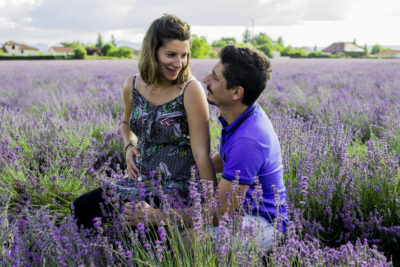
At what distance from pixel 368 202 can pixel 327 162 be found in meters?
0.41

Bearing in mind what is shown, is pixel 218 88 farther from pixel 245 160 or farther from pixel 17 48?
pixel 17 48

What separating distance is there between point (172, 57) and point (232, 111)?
503mm

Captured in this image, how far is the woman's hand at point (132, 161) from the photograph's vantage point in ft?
7.49

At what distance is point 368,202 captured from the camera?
2465mm

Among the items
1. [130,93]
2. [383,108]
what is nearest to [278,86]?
[383,108]

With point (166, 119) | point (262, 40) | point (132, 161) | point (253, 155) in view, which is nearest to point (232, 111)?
point (253, 155)

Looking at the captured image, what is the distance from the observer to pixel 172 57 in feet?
6.93

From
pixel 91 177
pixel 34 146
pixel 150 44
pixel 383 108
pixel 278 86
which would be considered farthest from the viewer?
pixel 278 86

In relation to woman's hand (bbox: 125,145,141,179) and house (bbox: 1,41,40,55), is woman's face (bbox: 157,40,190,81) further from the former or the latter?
house (bbox: 1,41,40,55)

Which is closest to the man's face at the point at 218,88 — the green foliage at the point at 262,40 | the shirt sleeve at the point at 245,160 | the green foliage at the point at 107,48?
the shirt sleeve at the point at 245,160

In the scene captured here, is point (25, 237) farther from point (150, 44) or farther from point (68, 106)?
point (68, 106)

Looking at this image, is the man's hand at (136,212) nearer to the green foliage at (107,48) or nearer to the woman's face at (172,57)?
the woman's face at (172,57)

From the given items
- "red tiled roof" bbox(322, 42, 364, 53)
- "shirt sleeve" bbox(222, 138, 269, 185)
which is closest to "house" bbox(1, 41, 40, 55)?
"red tiled roof" bbox(322, 42, 364, 53)

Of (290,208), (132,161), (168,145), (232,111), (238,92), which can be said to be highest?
(238,92)
